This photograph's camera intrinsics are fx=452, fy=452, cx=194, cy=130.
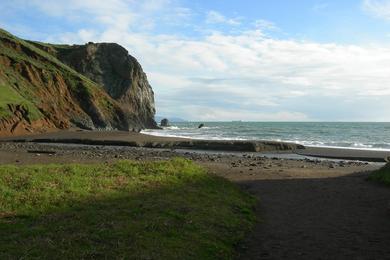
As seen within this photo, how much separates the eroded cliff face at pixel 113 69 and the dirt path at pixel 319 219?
88176mm

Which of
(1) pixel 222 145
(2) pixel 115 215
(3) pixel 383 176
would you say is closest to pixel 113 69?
(1) pixel 222 145

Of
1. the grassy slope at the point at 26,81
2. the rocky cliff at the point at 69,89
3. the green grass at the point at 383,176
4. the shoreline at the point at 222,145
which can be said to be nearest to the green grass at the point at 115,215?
the green grass at the point at 383,176

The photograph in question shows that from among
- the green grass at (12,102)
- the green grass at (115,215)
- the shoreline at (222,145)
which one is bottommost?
the green grass at (115,215)

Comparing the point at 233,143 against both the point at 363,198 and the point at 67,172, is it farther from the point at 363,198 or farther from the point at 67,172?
the point at 67,172

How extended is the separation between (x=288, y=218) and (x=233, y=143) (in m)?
36.8

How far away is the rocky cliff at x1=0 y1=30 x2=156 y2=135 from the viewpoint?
66.4 meters

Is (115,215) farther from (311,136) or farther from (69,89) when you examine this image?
(69,89)

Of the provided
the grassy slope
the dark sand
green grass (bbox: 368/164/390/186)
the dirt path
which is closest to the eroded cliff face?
the grassy slope

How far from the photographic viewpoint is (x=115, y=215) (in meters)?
11.3

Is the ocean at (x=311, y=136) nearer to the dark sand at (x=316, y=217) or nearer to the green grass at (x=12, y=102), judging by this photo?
the green grass at (x=12, y=102)

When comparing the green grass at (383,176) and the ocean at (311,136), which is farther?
the ocean at (311,136)

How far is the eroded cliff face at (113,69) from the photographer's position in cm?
11200

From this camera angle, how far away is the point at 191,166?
22.3 m

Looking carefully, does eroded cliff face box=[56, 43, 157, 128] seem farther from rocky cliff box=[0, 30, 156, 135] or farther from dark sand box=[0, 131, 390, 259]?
dark sand box=[0, 131, 390, 259]
